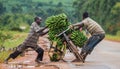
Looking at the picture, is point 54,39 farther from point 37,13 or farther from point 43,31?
point 37,13

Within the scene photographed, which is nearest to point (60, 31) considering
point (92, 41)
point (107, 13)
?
point (92, 41)

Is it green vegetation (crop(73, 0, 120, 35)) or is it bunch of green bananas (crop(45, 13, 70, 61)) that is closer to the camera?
bunch of green bananas (crop(45, 13, 70, 61))

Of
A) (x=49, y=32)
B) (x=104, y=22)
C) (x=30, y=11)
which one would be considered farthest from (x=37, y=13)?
(x=49, y=32)

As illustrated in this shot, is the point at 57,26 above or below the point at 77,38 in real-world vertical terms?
above

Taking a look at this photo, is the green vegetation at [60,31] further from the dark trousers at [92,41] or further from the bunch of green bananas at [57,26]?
the dark trousers at [92,41]

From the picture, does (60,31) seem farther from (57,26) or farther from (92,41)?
(92,41)

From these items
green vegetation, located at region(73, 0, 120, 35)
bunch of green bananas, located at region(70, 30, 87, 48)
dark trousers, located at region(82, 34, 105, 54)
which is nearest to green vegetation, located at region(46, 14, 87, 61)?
bunch of green bananas, located at region(70, 30, 87, 48)

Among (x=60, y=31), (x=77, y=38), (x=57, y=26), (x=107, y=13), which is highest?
(x=57, y=26)

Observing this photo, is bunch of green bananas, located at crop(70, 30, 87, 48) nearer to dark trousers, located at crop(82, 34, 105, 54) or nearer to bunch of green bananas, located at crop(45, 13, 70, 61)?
dark trousers, located at crop(82, 34, 105, 54)

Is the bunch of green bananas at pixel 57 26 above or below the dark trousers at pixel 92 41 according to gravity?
above

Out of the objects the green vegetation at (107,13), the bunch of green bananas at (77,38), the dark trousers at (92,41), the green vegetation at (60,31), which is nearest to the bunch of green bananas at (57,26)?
the green vegetation at (60,31)

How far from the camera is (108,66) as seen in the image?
56.1 ft

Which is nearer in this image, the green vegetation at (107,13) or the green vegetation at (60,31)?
the green vegetation at (60,31)

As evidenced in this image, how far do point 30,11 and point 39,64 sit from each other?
12051cm
